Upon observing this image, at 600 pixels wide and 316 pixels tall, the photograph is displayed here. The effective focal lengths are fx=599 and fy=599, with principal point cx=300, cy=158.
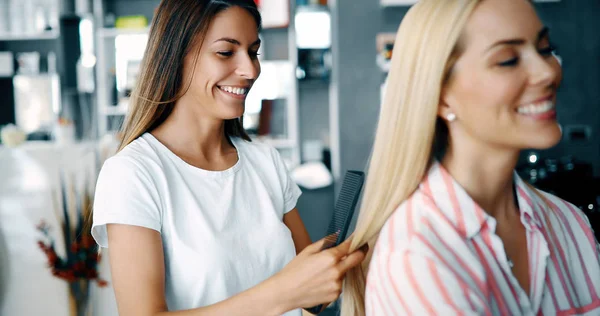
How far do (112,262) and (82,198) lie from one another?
5.64 feet

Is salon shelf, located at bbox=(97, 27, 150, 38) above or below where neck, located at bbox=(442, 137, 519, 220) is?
above

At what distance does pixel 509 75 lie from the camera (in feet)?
3.12

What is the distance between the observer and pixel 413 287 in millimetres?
894

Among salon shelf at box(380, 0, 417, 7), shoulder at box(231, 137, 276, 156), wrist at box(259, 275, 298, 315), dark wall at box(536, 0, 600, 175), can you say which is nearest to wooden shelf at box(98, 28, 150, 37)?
salon shelf at box(380, 0, 417, 7)

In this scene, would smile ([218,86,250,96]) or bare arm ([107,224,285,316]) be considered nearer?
bare arm ([107,224,285,316])

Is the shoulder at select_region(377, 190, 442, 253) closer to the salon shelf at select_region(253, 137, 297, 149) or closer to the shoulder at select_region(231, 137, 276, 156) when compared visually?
the shoulder at select_region(231, 137, 276, 156)

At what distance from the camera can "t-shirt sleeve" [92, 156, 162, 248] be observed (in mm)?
1213

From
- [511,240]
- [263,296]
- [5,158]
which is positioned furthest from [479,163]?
[5,158]

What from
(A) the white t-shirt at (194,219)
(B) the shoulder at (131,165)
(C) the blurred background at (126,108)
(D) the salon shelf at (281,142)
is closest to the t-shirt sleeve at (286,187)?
(A) the white t-shirt at (194,219)

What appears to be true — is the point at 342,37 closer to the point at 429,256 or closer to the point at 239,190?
the point at 239,190

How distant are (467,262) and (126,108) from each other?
3.64 meters

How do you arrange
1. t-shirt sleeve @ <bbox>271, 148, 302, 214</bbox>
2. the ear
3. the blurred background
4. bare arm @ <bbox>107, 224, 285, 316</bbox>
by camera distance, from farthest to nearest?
the blurred background < t-shirt sleeve @ <bbox>271, 148, 302, 214</bbox> < bare arm @ <bbox>107, 224, 285, 316</bbox> < the ear

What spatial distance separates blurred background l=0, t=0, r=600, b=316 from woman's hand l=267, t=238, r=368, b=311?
1764 millimetres

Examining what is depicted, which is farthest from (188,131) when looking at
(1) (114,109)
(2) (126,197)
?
(1) (114,109)
